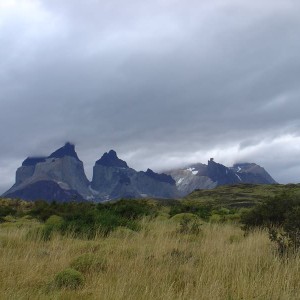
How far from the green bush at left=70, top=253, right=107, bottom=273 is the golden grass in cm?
13

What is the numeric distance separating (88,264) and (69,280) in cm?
124

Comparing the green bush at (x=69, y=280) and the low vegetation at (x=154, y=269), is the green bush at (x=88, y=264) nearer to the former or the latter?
the low vegetation at (x=154, y=269)

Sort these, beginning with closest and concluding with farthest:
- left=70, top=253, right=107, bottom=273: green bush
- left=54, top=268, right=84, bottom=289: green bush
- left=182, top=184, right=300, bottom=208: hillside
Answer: left=54, top=268, right=84, bottom=289: green bush, left=70, top=253, right=107, bottom=273: green bush, left=182, top=184, right=300, bottom=208: hillside

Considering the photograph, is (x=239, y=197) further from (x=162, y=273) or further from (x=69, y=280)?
(x=69, y=280)

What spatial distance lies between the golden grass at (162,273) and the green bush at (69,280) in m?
0.13

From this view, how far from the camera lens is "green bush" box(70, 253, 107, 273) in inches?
300

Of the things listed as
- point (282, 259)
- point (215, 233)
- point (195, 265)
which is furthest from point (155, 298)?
point (215, 233)

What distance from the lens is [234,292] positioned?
5.72 metres

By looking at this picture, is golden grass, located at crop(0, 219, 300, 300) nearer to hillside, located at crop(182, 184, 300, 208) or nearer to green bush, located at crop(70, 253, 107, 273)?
green bush, located at crop(70, 253, 107, 273)

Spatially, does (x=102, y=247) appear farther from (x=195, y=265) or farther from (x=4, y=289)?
(x=4, y=289)

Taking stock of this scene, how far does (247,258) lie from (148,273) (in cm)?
189

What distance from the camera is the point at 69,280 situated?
6.51m

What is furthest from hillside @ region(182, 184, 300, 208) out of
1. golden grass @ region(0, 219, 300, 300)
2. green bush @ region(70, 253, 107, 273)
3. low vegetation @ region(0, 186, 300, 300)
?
green bush @ region(70, 253, 107, 273)

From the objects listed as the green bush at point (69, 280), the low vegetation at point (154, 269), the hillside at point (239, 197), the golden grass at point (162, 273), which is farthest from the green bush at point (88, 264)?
the hillside at point (239, 197)
